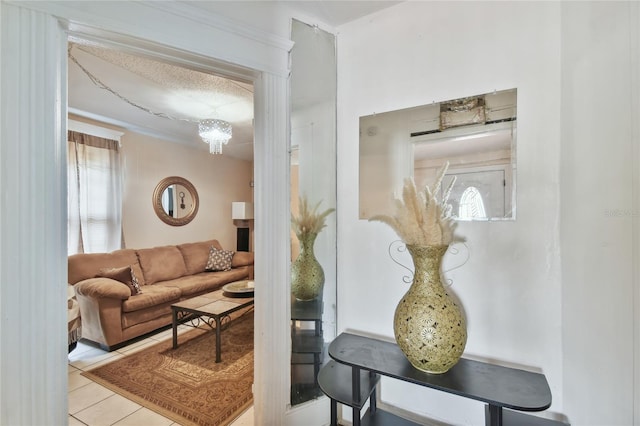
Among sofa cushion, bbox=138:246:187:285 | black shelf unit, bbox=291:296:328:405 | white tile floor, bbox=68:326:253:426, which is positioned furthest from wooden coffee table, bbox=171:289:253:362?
black shelf unit, bbox=291:296:328:405

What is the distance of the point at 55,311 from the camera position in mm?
882

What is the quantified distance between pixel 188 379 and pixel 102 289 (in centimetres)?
120

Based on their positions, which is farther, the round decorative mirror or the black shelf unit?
the round decorative mirror

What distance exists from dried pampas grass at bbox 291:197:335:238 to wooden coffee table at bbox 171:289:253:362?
143 centimetres

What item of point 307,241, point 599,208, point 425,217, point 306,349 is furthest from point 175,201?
point 599,208

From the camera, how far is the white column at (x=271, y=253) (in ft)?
4.12

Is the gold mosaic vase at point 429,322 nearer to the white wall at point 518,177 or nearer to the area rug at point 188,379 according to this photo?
the white wall at point 518,177

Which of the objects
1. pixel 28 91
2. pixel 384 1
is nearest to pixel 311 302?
pixel 28 91

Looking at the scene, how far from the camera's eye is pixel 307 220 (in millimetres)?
1436

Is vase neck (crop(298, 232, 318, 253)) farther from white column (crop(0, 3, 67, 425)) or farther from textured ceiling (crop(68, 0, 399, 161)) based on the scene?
white column (crop(0, 3, 67, 425))

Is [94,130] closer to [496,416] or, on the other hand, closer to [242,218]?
[242,218]

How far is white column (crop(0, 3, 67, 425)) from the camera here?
0.81 m

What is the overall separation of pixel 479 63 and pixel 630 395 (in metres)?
1.28

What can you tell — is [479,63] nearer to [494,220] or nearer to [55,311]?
[494,220]
